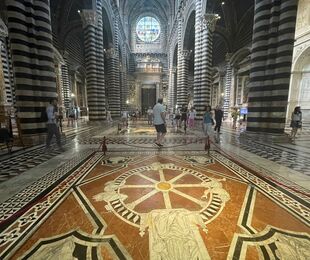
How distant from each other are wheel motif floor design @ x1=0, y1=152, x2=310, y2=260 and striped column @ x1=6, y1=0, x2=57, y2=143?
5.01 meters

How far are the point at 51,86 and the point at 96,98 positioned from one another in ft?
22.3

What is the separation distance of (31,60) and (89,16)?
336 inches

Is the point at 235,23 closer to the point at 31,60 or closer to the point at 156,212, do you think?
the point at 31,60

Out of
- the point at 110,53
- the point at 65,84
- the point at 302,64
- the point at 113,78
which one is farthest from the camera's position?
the point at 65,84

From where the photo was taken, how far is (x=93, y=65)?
14.0 meters

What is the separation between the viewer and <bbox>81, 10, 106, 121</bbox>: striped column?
13.7 m

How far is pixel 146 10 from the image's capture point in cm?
3578

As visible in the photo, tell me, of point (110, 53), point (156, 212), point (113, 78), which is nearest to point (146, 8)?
point (110, 53)

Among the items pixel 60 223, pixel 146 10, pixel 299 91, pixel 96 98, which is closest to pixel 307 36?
pixel 299 91

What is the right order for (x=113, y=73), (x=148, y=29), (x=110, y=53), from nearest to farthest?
(x=110, y=53) < (x=113, y=73) < (x=148, y=29)

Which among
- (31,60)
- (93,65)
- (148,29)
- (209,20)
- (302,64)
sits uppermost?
(148,29)

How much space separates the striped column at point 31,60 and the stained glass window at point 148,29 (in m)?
32.9

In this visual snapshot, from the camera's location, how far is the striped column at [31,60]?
22.1 ft

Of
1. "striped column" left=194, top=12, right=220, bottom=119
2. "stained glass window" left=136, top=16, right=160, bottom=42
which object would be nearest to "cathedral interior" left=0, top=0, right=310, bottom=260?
"striped column" left=194, top=12, right=220, bottom=119
